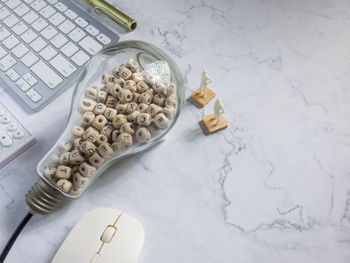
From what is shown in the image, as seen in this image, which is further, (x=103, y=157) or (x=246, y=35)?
(x=246, y=35)

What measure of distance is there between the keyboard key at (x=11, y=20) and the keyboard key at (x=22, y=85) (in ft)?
0.38

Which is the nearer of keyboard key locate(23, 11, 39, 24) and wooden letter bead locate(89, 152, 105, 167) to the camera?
wooden letter bead locate(89, 152, 105, 167)

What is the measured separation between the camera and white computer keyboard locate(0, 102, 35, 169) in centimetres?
43

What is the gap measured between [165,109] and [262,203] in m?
0.19

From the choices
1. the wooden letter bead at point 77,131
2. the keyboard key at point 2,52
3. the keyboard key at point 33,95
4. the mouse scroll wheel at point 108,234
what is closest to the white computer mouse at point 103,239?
the mouse scroll wheel at point 108,234

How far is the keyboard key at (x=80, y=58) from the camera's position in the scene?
1.59 ft

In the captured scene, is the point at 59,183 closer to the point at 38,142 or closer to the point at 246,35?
the point at 38,142

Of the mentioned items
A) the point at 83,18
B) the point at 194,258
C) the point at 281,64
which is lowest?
the point at 194,258

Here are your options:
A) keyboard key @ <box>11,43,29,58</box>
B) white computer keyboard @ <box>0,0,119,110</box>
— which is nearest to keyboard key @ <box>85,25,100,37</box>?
white computer keyboard @ <box>0,0,119,110</box>

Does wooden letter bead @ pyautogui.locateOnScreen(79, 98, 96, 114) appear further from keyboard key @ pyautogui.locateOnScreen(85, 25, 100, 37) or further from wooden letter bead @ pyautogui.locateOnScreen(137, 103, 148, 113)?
keyboard key @ pyautogui.locateOnScreen(85, 25, 100, 37)

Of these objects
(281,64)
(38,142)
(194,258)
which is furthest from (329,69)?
(38,142)

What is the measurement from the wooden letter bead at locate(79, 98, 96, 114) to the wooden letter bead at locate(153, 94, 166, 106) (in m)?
0.08

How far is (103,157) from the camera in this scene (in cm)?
39

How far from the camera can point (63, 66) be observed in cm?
48
